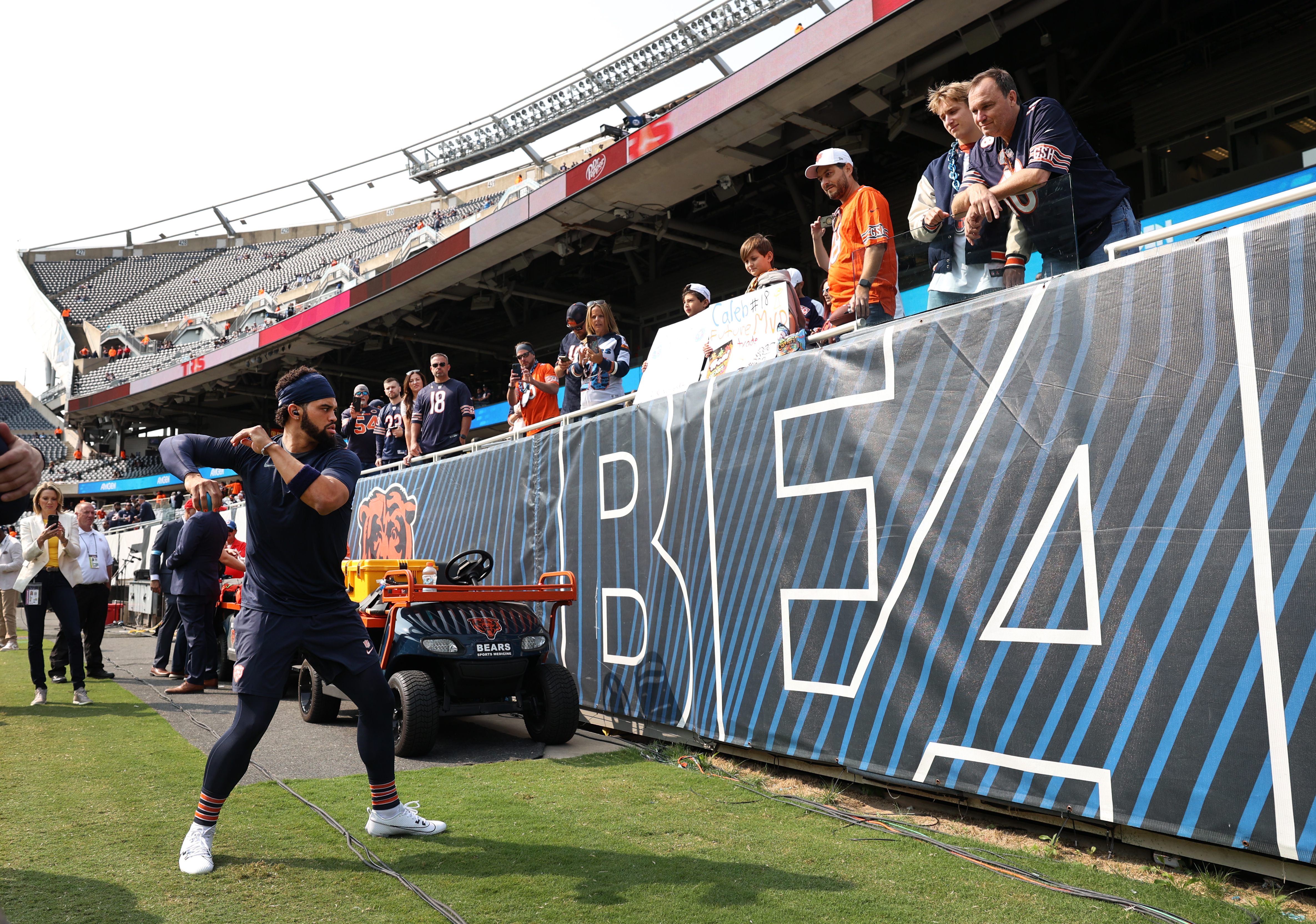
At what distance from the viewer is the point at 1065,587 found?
365cm

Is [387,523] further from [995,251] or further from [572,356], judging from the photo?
[995,251]

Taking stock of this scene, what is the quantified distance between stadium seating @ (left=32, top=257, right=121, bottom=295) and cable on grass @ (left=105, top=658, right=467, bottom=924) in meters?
62.9

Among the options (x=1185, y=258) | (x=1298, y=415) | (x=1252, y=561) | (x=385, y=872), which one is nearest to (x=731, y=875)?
(x=385, y=872)

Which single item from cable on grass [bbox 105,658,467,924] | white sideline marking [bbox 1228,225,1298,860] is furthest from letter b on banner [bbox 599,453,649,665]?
white sideline marking [bbox 1228,225,1298,860]

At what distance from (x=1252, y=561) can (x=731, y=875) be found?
2.24 meters

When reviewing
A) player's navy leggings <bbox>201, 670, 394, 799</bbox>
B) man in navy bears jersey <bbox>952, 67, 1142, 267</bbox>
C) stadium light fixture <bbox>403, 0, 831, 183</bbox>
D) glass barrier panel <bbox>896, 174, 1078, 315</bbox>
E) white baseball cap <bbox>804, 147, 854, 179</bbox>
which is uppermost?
stadium light fixture <bbox>403, 0, 831, 183</bbox>

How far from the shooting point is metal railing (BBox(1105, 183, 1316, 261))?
3178 millimetres

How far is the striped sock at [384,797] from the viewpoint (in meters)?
Answer: 3.92

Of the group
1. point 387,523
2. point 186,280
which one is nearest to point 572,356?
point 387,523

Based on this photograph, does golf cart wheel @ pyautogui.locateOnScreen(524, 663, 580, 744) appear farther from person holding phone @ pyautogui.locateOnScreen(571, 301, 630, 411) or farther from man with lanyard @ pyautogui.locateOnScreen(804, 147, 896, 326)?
man with lanyard @ pyautogui.locateOnScreen(804, 147, 896, 326)

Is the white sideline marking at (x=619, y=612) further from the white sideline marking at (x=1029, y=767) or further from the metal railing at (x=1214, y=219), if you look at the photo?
the metal railing at (x=1214, y=219)

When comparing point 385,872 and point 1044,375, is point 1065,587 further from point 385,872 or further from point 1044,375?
point 385,872

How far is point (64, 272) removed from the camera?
57.1 meters

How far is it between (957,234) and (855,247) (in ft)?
3.44
